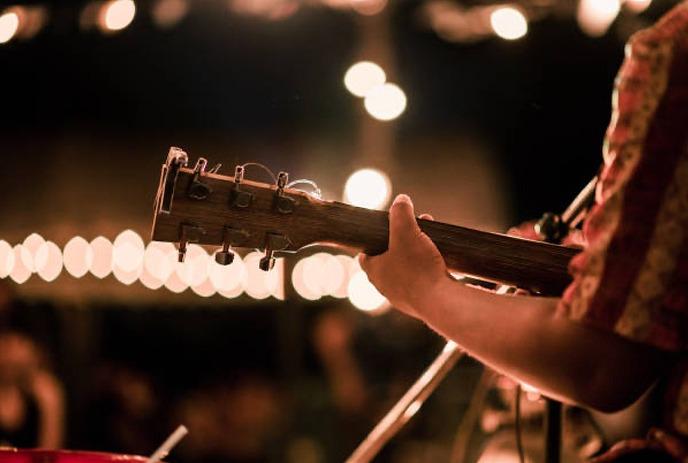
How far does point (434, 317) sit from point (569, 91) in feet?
19.2

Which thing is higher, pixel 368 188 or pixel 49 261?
pixel 368 188

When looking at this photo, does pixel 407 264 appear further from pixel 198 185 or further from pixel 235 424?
pixel 235 424

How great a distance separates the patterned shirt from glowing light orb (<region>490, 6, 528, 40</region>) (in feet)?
11.9

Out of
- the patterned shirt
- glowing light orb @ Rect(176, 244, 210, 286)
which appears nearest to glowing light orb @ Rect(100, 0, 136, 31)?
the patterned shirt

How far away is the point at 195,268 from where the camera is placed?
923cm

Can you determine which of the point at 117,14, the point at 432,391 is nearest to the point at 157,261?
the point at 117,14

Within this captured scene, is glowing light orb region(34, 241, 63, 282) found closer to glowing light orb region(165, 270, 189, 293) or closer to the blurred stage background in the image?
the blurred stage background

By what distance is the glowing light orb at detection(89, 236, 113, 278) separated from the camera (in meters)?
9.38

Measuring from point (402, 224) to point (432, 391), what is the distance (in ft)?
1.51

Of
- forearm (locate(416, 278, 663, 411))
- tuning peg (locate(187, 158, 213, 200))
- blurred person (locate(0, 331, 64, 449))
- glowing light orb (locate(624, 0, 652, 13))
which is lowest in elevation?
blurred person (locate(0, 331, 64, 449))

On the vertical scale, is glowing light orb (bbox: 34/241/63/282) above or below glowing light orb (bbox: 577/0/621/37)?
below

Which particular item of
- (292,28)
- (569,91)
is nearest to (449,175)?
(569,91)

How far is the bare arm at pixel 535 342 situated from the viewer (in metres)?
0.90

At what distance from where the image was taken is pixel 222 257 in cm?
130
